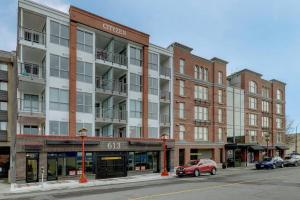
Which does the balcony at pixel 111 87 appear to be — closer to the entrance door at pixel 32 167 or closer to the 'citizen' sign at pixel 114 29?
Result: the 'citizen' sign at pixel 114 29

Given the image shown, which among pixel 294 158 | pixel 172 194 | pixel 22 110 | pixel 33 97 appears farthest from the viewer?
pixel 294 158

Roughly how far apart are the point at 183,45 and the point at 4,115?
23.3 m

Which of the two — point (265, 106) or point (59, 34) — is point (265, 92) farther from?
point (59, 34)

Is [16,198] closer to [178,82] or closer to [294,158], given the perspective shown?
[178,82]

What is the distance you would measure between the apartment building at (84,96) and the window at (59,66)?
9 cm

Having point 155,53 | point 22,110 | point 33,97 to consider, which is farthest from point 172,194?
point 155,53

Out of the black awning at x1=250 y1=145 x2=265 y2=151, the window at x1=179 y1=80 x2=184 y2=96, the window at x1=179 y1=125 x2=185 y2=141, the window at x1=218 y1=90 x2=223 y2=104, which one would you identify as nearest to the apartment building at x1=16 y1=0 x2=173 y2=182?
the window at x1=179 y1=125 x2=185 y2=141

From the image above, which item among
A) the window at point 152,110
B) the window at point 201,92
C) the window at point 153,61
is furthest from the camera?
the window at point 201,92

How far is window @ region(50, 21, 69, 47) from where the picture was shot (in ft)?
98.5

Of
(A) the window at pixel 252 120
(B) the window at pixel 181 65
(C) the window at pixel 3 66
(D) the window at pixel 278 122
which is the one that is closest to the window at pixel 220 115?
(A) the window at pixel 252 120

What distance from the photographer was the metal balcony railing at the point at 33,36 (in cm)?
2988

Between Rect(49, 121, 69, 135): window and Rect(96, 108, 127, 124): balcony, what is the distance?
3980 mm

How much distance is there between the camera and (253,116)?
56531 mm

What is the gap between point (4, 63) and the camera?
40.1 metres
